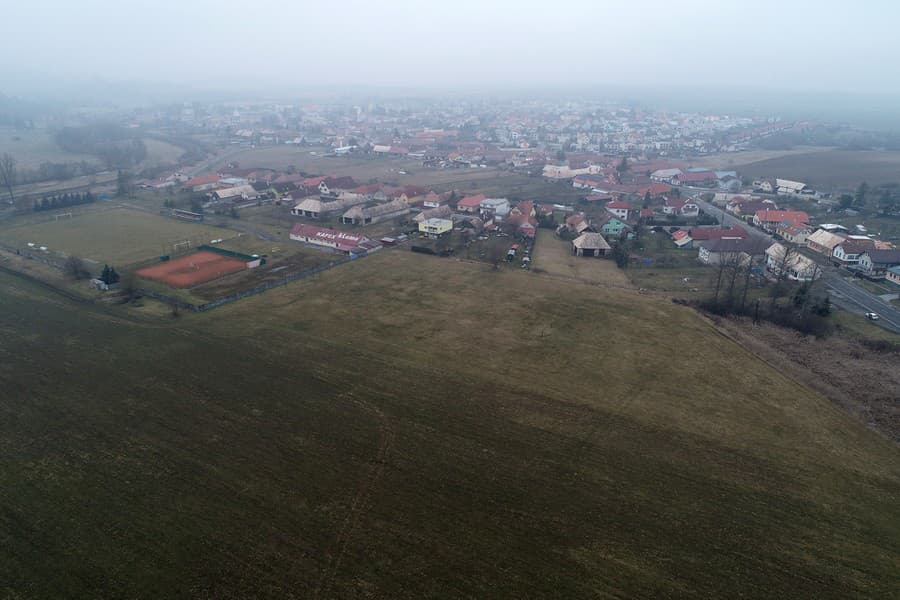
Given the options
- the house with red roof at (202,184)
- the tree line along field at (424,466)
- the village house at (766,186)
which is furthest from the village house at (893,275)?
the house with red roof at (202,184)

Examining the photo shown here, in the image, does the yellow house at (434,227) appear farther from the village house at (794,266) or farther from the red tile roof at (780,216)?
the red tile roof at (780,216)

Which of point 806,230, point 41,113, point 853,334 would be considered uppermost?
point 41,113

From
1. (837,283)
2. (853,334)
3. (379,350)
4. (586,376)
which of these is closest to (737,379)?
(586,376)

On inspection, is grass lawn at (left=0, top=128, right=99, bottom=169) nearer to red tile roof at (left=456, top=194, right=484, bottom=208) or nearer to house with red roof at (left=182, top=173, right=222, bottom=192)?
house with red roof at (left=182, top=173, right=222, bottom=192)

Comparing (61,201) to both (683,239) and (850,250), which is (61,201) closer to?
(683,239)

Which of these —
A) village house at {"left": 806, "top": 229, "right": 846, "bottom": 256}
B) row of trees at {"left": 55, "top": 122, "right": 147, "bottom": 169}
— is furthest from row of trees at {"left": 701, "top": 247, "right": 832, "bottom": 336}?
row of trees at {"left": 55, "top": 122, "right": 147, "bottom": 169}

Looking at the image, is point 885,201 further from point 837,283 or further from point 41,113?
point 41,113
